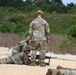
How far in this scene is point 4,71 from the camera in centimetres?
1330

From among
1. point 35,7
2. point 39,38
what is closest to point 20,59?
point 39,38

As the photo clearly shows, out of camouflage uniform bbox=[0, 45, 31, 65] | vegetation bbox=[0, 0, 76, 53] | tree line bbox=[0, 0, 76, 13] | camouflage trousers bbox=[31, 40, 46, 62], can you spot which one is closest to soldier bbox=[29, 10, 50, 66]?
camouflage trousers bbox=[31, 40, 46, 62]

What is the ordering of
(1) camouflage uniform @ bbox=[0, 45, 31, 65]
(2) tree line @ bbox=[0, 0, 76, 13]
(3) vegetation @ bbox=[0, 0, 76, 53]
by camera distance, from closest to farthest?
(1) camouflage uniform @ bbox=[0, 45, 31, 65]
(3) vegetation @ bbox=[0, 0, 76, 53]
(2) tree line @ bbox=[0, 0, 76, 13]

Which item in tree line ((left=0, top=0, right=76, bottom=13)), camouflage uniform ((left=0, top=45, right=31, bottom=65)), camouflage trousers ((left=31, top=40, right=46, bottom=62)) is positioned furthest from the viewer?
tree line ((left=0, top=0, right=76, bottom=13))

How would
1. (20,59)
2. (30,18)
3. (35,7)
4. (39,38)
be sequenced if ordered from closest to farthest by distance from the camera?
(39,38) < (20,59) < (30,18) < (35,7)

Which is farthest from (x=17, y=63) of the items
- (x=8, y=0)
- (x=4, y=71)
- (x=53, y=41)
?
(x=8, y=0)

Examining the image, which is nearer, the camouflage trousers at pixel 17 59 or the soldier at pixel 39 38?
the soldier at pixel 39 38

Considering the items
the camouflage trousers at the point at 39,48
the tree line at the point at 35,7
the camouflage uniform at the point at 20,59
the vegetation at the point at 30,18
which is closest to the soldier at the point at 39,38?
the camouflage trousers at the point at 39,48

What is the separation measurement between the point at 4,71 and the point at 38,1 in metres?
89.6

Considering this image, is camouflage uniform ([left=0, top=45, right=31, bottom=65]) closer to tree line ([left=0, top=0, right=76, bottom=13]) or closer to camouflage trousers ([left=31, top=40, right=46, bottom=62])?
camouflage trousers ([left=31, top=40, right=46, bottom=62])

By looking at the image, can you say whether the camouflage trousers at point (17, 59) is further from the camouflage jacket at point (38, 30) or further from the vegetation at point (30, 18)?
the vegetation at point (30, 18)

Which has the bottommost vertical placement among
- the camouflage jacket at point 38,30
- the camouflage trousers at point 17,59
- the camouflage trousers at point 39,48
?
the camouflage trousers at point 17,59

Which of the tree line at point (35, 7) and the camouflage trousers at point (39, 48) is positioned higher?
the tree line at point (35, 7)

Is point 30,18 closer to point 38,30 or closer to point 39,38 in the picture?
point 38,30
